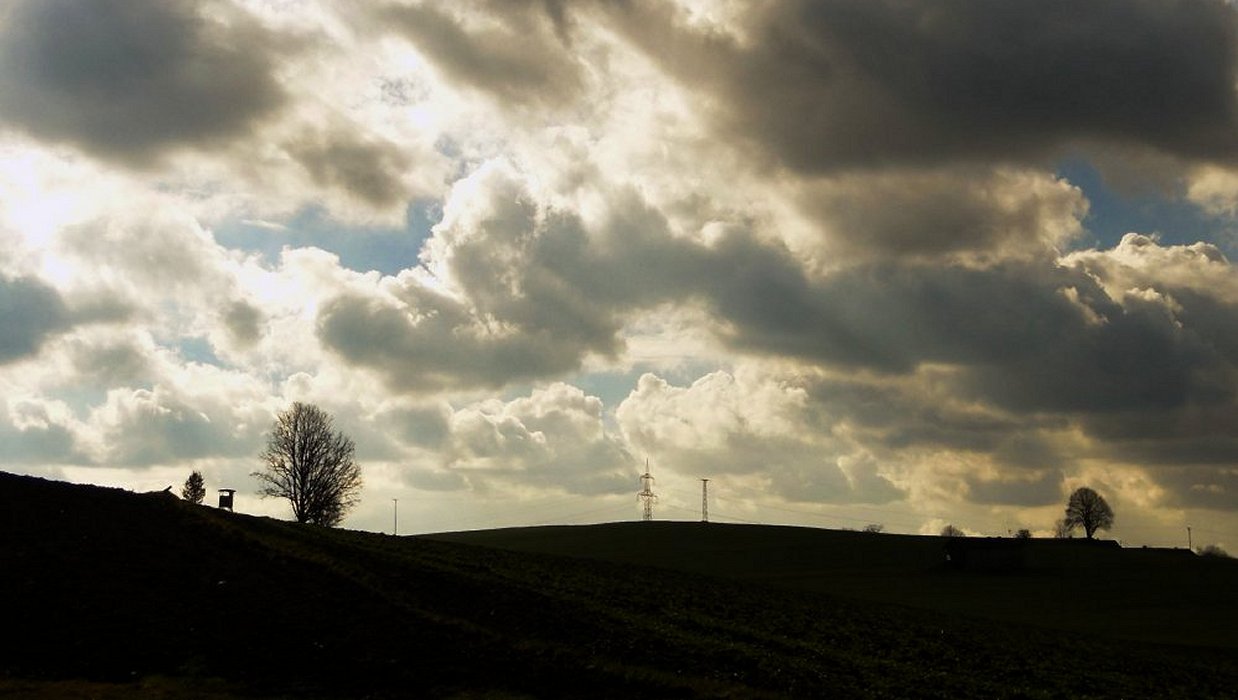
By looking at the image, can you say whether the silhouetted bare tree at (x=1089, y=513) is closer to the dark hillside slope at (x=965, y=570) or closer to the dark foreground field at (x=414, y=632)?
the dark hillside slope at (x=965, y=570)

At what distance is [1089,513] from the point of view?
187250mm

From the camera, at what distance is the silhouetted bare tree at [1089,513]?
614 ft

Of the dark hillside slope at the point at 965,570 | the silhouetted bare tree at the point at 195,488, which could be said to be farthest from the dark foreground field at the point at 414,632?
the silhouetted bare tree at the point at 195,488

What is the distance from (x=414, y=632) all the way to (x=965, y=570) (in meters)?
83.9

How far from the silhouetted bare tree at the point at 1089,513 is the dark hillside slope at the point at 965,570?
134ft

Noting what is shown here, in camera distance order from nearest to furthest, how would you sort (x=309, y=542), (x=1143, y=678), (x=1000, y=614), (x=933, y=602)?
(x=1143, y=678), (x=309, y=542), (x=1000, y=614), (x=933, y=602)

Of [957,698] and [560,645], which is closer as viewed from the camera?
[957,698]

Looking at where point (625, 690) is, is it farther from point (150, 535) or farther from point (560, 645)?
point (150, 535)

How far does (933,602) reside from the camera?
79750 mm

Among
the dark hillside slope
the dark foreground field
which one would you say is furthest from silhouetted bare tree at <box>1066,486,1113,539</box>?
the dark foreground field

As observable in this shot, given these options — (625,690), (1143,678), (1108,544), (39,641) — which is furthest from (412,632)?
(1108,544)

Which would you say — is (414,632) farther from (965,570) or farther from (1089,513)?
(1089,513)

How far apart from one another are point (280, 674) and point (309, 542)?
2017cm

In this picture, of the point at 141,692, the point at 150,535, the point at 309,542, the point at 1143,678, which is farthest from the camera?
the point at 309,542
